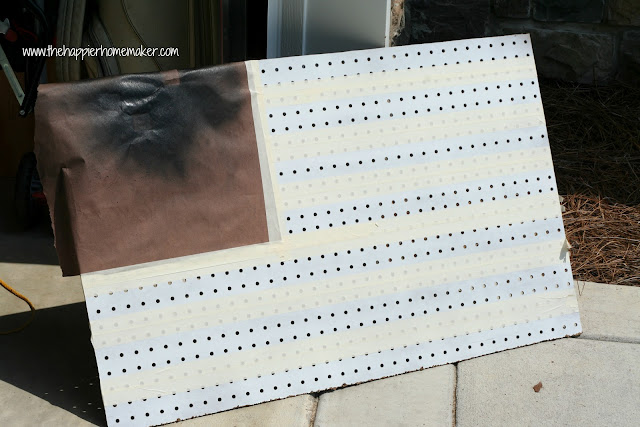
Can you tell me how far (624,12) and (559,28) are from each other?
14.5 inches

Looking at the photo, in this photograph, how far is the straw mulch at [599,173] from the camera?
3.71 m

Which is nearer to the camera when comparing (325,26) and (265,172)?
(265,172)

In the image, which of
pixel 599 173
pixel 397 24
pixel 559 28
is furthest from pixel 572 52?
pixel 397 24

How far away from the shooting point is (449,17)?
4.30m

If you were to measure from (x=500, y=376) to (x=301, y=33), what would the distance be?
5.96ft

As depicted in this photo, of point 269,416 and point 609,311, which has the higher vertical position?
point 609,311

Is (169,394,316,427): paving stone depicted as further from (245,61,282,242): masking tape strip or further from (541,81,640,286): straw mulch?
(541,81,640,286): straw mulch

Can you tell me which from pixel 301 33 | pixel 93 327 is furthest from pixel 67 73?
pixel 93 327

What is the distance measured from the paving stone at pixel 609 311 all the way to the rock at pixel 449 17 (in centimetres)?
162

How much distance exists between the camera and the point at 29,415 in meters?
2.68

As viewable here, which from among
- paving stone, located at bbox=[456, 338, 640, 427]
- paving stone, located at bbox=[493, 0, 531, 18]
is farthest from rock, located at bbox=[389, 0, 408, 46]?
paving stone, located at bbox=[456, 338, 640, 427]

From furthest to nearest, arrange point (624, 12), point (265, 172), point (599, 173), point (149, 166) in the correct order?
point (624, 12) → point (599, 173) → point (265, 172) → point (149, 166)

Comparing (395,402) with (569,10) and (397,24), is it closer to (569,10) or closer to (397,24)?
(397,24)

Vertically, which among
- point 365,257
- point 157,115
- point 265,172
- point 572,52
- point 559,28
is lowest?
point 365,257
